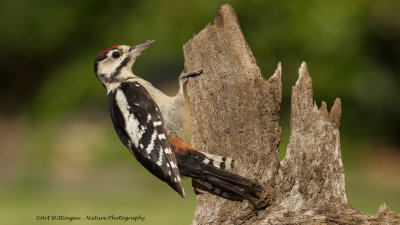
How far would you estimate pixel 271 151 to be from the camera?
12.5 ft

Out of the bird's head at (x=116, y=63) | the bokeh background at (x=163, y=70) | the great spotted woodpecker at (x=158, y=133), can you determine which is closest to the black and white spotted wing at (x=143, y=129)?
the great spotted woodpecker at (x=158, y=133)

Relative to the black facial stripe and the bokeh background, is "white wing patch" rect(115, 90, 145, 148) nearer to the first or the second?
the black facial stripe

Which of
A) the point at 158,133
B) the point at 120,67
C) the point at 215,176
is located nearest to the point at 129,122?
the point at 158,133

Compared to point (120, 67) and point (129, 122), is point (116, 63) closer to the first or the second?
point (120, 67)

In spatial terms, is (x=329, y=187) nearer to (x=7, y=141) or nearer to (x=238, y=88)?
(x=238, y=88)

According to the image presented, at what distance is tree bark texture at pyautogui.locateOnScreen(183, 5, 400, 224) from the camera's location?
3.79 metres

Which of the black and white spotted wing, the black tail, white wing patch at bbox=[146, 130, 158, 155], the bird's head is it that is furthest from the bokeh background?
the black tail

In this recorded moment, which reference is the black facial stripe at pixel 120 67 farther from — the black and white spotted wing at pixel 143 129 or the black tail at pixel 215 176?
the black tail at pixel 215 176

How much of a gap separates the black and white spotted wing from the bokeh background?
17.3 ft

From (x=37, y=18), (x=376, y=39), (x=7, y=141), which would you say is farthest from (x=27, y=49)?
(x=376, y=39)

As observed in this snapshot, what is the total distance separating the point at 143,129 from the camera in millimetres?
4207

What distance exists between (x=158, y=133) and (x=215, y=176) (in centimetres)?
59

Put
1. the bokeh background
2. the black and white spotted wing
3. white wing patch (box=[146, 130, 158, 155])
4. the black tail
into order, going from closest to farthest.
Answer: the black tail → the black and white spotted wing → white wing patch (box=[146, 130, 158, 155]) → the bokeh background

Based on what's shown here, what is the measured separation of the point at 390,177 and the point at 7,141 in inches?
316
